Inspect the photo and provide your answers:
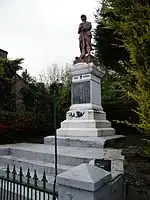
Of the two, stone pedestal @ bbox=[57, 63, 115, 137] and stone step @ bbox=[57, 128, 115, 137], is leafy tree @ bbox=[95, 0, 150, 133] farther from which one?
stone pedestal @ bbox=[57, 63, 115, 137]

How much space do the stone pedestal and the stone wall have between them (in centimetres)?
424

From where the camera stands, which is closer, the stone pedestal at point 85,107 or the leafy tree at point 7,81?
the stone pedestal at point 85,107

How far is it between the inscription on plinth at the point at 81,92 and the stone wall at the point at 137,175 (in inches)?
201

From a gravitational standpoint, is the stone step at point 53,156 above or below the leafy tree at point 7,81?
below

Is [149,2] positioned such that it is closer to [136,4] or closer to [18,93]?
[136,4]

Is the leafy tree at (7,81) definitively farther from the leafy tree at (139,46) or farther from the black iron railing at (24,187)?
the leafy tree at (139,46)

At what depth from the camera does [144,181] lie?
4.00 m

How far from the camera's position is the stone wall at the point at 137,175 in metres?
3.89

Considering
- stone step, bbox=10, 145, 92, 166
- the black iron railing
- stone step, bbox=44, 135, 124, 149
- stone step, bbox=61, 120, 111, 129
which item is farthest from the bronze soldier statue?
the black iron railing

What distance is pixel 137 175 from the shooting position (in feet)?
13.5

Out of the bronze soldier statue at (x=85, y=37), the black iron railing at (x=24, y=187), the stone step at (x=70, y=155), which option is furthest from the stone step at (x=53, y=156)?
the bronze soldier statue at (x=85, y=37)

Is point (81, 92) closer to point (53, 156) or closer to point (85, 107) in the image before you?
point (85, 107)

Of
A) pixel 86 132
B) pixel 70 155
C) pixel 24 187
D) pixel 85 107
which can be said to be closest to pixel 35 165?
A: pixel 70 155

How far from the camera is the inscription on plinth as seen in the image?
31.3 ft
